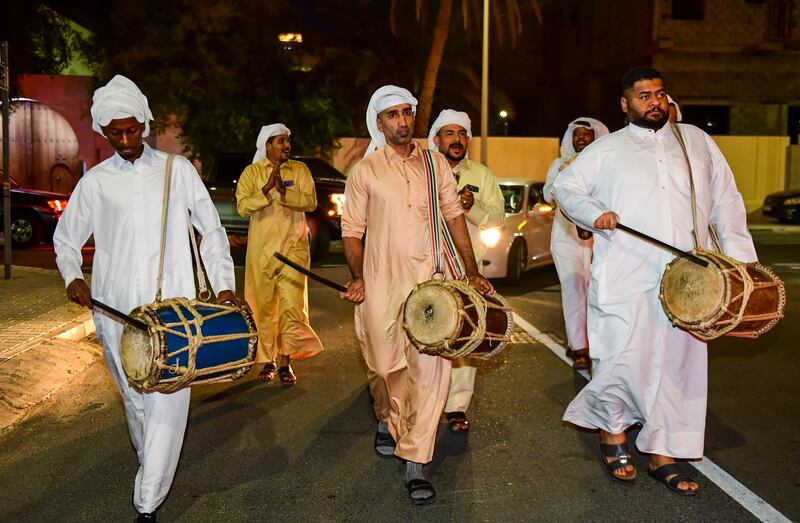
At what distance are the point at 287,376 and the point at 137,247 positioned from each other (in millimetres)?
3448

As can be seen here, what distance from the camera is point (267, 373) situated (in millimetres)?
8180

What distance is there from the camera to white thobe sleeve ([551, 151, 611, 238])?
18.2ft

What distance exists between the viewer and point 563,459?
19.5 feet

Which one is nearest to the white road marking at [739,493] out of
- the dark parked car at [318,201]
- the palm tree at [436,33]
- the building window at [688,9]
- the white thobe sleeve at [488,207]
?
the white thobe sleeve at [488,207]

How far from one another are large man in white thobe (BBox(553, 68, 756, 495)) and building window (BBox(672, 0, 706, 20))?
1106 inches

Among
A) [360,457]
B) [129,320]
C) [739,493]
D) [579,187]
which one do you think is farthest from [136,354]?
[739,493]

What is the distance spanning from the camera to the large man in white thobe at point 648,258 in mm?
5430

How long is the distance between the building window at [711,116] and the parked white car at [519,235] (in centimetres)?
1967

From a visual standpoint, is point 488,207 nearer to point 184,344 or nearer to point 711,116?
point 184,344

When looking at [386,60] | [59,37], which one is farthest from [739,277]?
[386,60]

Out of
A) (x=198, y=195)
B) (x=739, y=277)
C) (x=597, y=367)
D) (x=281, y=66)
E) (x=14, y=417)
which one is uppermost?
(x=281, y=66)

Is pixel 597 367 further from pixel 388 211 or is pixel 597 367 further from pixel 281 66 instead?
pixel 281 66

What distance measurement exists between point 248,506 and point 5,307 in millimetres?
6732

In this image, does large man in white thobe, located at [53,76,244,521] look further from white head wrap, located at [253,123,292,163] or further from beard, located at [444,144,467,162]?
white head wrap, located at [253,123,292,163]
